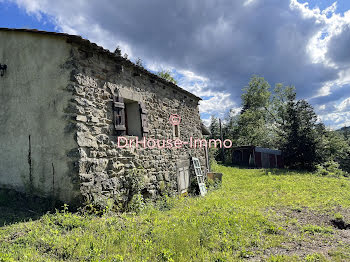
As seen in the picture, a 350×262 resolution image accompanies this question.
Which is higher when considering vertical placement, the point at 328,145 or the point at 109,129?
the point at 109,129

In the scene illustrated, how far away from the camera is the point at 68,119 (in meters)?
4.95

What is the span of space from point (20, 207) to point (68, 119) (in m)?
2.21

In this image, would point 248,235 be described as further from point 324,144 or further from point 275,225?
point 324,144

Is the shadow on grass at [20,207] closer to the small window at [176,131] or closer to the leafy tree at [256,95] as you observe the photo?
the small window at [176,131]

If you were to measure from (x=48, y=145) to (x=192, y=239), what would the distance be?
372cm

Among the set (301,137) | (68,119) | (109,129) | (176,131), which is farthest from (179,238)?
(301,137)

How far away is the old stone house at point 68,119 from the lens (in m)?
4.97

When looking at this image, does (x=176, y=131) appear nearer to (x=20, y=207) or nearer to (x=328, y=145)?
(x=20, y=207)

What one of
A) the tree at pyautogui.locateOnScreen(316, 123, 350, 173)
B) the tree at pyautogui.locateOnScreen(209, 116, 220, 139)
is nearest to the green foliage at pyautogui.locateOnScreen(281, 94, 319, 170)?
the tree at pyautogui.locateOnScreen(316, 123, 350, 173)

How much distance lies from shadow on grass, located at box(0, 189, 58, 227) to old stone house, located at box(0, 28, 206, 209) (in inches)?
7.6

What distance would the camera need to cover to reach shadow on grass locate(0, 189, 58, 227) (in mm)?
4355

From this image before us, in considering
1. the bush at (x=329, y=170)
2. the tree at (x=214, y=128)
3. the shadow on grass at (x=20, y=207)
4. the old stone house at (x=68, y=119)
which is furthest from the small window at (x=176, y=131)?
the tree at (x=214, y=128)

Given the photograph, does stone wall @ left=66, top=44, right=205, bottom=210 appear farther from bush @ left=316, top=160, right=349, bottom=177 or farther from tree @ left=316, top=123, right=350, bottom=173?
tree @ left=316, top=123, right=350, bottom=173

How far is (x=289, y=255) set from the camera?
369 cm
